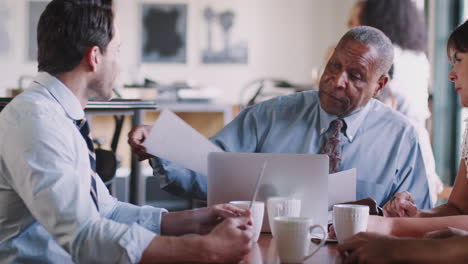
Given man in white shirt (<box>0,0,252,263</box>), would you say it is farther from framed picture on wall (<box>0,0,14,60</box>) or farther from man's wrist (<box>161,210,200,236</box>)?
framed picture on wall (<box>0,0,14,60</box>)

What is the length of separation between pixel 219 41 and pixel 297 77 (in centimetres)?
105

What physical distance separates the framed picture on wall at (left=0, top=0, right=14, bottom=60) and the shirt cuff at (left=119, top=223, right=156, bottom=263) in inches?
239

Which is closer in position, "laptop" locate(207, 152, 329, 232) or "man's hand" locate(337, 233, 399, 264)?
"man's hand" locate(337, 233, 399, 264)

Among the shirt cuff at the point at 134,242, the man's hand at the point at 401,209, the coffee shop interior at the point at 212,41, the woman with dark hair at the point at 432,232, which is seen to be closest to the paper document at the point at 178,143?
the shirt cuff at the point at 134,242

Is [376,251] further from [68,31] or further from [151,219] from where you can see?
[68,31]

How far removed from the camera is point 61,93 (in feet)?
3.92

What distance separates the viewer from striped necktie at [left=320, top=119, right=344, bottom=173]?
1.77m

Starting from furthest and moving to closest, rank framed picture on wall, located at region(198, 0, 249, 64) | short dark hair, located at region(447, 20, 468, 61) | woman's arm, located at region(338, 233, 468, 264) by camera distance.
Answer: framed picture on wall, located at region(198, 0, 249, 64)
short dark hair, located at region(447, 20, 468, 61)
woman's arm, located at region(338, 233, 468, 264)

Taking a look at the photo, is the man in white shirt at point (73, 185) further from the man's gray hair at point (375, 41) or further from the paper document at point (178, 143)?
the man's gray hair at point (375, 41)

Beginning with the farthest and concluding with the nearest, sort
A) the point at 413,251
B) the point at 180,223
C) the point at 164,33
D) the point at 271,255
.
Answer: the point at 164,33 < the point at 180,223 < the point at 271,255 < the point at 413,251

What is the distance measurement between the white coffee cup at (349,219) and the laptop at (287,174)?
0.20ft

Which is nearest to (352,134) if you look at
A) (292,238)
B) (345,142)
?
(345,142)

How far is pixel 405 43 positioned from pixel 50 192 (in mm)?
2309

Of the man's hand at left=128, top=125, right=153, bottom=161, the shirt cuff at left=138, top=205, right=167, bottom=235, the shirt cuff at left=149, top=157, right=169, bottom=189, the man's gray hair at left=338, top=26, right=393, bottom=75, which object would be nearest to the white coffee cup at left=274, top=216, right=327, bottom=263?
the shirt cuff at left=138, top=205, right=167, bottom=235
